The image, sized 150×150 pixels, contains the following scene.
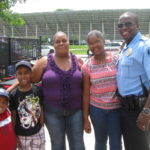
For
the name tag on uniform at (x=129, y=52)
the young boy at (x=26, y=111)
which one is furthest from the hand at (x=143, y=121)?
the young boy at (x=26, y=111)

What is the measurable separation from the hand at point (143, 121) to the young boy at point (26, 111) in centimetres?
108

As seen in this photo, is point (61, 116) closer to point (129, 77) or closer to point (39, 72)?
point (39, 72)

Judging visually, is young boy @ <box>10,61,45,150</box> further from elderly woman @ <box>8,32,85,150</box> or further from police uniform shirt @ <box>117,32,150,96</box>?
police uniform shirt @ <box>117,32,150,96</box>

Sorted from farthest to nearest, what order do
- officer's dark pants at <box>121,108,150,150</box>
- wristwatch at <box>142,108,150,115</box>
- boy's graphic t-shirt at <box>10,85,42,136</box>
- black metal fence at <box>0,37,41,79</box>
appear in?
black metal fence at <box>0,37,41,79</box> < boy's graphic t-shirt at <box>10,85,42,136</box> < officer's dark pants at <box>121,108,150,150</box> < wristwatch at <box>142,108,150,115</box>

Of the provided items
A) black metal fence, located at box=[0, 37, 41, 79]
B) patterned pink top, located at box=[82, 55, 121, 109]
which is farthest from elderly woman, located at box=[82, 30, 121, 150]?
black metal fence, located at box=[0, 37, 41, 79]

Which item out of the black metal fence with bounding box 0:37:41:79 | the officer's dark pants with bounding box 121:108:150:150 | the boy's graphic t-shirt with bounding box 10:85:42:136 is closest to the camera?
the officer's dark pants with bounding box 121:108:150:150

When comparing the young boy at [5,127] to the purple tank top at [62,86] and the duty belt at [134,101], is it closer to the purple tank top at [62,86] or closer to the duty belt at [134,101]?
the purple tank top at [62,86]

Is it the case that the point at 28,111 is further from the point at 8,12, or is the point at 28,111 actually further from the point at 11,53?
the point at 8,12

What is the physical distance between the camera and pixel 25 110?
2.57 meters

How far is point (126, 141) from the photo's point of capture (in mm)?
2602

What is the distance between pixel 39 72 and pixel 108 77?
0.77m

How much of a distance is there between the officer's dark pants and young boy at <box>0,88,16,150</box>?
1.19 meters

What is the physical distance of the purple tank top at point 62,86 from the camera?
2572 mm

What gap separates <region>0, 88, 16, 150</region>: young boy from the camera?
2.37 metres
